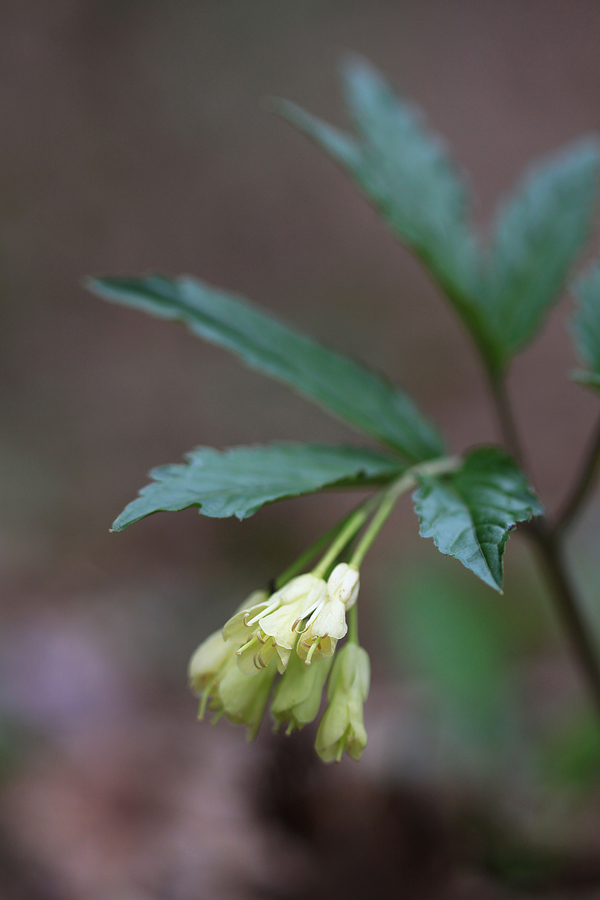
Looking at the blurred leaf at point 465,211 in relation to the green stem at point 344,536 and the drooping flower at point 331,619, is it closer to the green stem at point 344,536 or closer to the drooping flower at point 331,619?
the green stem at point 344,536

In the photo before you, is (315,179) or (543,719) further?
(315,179)

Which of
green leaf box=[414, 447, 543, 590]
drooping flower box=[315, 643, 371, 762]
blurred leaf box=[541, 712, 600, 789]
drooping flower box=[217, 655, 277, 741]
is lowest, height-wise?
blurred leaf box=[541, 712, 600, 789]

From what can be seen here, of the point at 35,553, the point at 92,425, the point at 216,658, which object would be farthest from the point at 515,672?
the point at 92,425

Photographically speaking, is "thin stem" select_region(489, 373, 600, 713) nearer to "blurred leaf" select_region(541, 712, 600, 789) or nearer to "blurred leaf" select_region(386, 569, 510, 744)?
"blurred leaf" select_region(541, 712, 600, 789)

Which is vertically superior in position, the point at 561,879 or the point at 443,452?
the point at 443,452

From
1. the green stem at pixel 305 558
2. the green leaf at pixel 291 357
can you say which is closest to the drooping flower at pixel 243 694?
the green stem at pixel 305 558

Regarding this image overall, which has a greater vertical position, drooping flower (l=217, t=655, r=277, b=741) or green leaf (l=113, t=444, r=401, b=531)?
green leaf (l=113, t=444, r=401, b=531)

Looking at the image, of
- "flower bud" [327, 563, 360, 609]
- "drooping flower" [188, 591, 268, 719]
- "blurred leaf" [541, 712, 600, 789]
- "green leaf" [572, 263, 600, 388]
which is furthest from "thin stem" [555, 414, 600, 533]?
"blurred leaf" [541, 712, 600, 789]

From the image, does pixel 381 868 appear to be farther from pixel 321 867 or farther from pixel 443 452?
pixel 443 452
